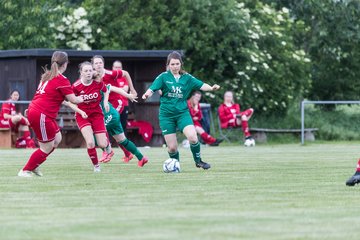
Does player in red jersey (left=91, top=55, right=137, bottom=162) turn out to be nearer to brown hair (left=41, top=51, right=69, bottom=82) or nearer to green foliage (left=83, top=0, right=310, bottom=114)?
brown hair (left=41, top=51, right=69, bottom=82)

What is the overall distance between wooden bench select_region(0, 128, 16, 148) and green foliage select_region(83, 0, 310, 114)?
9.00 metres

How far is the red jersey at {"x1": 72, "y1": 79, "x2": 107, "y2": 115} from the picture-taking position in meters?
17.6

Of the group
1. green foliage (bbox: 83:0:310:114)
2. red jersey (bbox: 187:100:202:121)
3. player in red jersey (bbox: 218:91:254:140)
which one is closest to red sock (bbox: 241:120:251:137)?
player in red jersey (bbox: 218:91:254:140)

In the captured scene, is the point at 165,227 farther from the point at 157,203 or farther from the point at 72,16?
the point at 72,16

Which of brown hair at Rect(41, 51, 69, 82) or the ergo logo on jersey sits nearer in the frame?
brown hair at Rect(41, 51, 69, 82)

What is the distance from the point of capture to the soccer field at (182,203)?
360 inches

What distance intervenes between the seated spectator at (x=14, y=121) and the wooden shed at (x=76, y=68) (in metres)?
2.57

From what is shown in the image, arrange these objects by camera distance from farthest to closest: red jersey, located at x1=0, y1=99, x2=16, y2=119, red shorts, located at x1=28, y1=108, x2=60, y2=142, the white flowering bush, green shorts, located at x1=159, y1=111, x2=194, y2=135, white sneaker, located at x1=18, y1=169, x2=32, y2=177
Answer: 1. the white flowering bush
2. red jersey, located at x1=0, y1=99, x2=16, y2=119
3. green shorts, located at x1=159, y1=111, x2=194, y2=135
4. white sneaker, located at x1=18, y1=169, x2=32, y2=177
5. red shorts, located at x1=28, y1=108, x2=60, y2=142

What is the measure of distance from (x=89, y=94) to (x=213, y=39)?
71.1 ft

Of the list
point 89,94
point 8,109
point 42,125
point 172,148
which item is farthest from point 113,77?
point 8,109

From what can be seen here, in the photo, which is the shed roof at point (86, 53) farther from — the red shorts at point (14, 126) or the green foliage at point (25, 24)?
the green foliage at point (25, 24)

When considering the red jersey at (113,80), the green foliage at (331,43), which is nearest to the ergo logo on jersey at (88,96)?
the red jersey at (113,80)

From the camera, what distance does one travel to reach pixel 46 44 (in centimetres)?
3847

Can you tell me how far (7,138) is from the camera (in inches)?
1187
